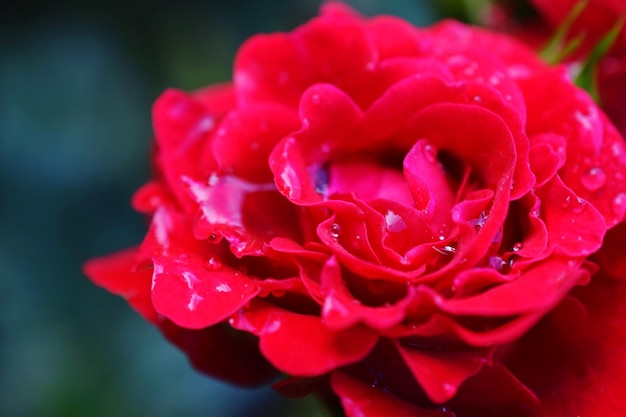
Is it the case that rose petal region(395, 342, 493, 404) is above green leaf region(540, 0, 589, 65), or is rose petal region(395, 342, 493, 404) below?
below

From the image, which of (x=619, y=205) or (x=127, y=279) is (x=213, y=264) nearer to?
(x=127, y=279)

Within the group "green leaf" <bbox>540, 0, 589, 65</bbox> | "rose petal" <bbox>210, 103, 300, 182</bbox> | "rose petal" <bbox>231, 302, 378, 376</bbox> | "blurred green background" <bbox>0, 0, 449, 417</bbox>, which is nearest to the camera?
"rose petal" <bbox>231, 302, 378, 376</bbox>

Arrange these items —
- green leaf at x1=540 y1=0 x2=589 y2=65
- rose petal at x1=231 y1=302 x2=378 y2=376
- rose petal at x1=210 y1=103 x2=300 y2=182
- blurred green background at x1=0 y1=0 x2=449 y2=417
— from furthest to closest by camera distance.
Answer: blurred green background at x1=0 y1=0 x2=449 y2=417 < green leaf at x1=540 y1=0 x2=589 y2=65 < rose petal at x1=210 y1=103 x2=300 y2=182 < rose petal at x1=231 y1=302 x2=378 y2=376

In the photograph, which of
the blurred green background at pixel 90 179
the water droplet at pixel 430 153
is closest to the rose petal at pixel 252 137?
the water droplet at pixel 430 153

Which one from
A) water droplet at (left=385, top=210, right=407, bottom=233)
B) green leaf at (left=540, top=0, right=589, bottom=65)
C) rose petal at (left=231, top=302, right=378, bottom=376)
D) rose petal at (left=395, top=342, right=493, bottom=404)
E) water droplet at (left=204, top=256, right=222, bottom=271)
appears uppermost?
green leaf at (left=540, top=0, right=589, bottom=65)

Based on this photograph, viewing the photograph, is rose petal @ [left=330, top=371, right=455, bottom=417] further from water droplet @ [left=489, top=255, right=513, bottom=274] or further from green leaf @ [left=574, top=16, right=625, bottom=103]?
green leaf @ [left=574, top=16, right=625, bottom=103]

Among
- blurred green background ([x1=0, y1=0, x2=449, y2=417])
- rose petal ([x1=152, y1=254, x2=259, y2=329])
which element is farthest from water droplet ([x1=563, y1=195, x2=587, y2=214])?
blurred green background ([x1=0, y1=0, x2=449, y2=417])

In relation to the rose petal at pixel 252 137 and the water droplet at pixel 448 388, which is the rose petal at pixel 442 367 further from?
the rose petal at pixel 252 137
